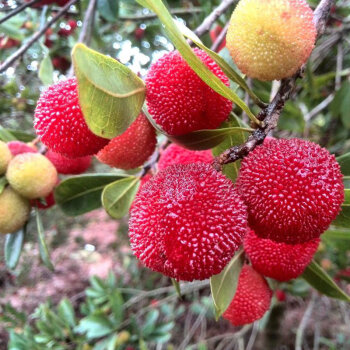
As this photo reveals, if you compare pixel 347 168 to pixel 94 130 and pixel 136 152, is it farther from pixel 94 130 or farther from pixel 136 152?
pixel 94 130

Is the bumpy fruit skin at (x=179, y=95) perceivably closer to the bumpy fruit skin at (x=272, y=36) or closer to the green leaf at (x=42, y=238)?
the bumpy fruit skin at (x=272, y=36)

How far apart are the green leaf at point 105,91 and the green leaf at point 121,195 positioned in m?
0.36

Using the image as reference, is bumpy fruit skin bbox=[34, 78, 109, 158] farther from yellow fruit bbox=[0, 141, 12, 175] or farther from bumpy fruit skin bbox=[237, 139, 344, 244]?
yellow fruit bbox=[0, 141, 12, 175]

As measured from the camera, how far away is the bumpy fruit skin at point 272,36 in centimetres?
58

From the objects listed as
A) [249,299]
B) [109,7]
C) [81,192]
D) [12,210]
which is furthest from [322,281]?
[109,7]

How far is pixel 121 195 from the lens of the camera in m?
0.95

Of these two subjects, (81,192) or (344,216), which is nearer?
(344,216)

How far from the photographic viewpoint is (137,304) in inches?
110

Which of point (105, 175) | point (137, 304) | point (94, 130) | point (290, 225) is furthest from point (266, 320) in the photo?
point (94, 130)

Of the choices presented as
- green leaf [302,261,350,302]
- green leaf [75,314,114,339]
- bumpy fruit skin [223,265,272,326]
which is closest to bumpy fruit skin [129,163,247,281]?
bumpy fruit skin [223,265,272,326]

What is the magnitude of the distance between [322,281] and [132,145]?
56 cm

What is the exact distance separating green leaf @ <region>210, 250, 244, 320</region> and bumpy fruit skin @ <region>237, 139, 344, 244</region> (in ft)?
0.54

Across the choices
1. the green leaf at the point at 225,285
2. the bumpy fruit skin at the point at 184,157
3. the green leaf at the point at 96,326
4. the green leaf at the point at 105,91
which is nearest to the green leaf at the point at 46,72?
the bumpy fruit skin at the point at 184,157

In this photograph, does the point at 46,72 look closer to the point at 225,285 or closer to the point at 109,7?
the point at 109,7
